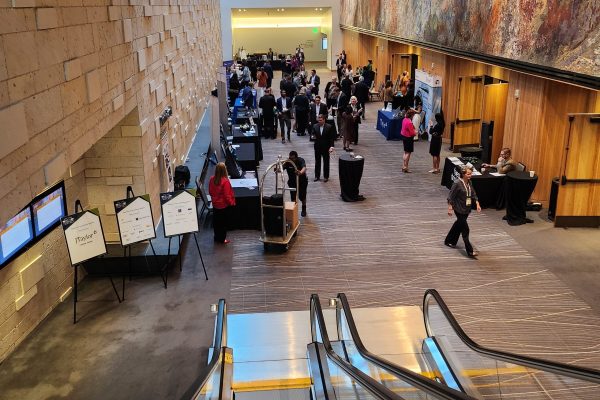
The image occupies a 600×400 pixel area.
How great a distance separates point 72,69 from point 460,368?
14.6 ft

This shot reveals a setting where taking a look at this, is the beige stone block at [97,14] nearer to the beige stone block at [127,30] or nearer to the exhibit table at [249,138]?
the beige stone block at [127,30]

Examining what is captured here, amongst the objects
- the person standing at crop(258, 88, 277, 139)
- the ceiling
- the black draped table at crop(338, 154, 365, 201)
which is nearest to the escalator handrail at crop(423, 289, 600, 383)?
the black draped table at crop(338, 154, 365, 201)

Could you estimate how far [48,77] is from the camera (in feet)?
15.8

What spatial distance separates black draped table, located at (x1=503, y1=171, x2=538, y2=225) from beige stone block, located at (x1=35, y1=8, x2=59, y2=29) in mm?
7965

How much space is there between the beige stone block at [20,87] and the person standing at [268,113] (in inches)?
513

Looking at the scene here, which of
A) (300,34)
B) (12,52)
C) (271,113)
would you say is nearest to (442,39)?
(271,113)

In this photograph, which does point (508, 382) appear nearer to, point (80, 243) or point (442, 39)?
point (80, 243)

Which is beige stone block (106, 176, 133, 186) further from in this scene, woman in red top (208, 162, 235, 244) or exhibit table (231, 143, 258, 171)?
exhibit table (231, 143, 258, 171)

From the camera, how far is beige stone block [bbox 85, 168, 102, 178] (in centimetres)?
823

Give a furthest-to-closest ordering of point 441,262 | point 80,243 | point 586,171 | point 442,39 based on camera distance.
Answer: point 442,39, point 586,171, point 441,262, point 80,243

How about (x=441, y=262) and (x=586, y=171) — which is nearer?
(x=441, y=262)

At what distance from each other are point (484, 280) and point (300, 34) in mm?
35380

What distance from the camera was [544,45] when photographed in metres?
9.36

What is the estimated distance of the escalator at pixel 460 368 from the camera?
16.4ft
